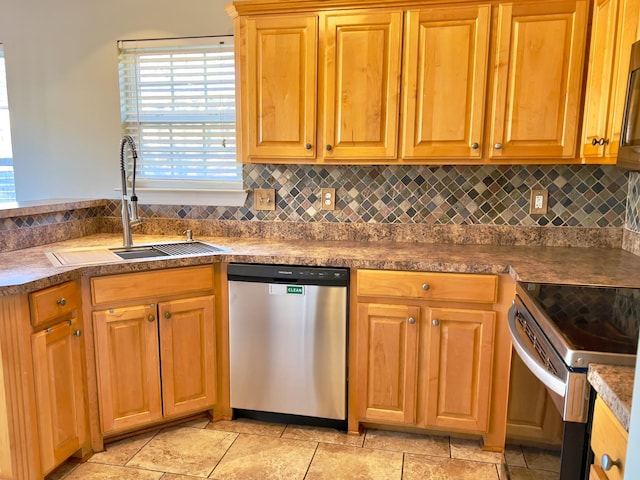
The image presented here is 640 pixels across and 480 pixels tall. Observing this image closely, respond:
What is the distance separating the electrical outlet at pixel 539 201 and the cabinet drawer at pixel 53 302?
2.31m

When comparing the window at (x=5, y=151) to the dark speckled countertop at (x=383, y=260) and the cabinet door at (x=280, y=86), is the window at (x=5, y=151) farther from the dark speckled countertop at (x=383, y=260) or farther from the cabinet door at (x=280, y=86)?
the cabinet door at (x=280, y=86)

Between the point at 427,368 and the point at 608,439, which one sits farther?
the point at 427,368

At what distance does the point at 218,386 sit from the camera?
7.73 ft

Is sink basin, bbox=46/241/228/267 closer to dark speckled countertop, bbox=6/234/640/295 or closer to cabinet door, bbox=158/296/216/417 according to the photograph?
dark speckled countertop, bbox=6/234/640/295

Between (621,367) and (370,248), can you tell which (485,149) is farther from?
(621,367)

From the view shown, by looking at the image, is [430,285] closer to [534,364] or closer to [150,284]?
[534,364]

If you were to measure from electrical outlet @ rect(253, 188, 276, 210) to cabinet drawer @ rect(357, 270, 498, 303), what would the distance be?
848mm

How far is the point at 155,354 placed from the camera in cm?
217

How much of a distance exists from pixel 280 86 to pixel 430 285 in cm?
125

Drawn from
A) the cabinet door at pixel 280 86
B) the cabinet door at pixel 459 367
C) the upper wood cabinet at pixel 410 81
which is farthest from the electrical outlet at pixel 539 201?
the cabinet door at pixel 280 86

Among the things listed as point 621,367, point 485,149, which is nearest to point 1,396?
point 621,367

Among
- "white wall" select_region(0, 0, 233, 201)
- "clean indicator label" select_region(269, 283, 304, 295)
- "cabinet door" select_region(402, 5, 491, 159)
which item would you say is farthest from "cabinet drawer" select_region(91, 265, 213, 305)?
"cabinet door" select_region(402, 5, 491, 159)

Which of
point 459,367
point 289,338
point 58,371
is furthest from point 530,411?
point 58,371

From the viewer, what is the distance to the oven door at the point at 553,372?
113 cm
